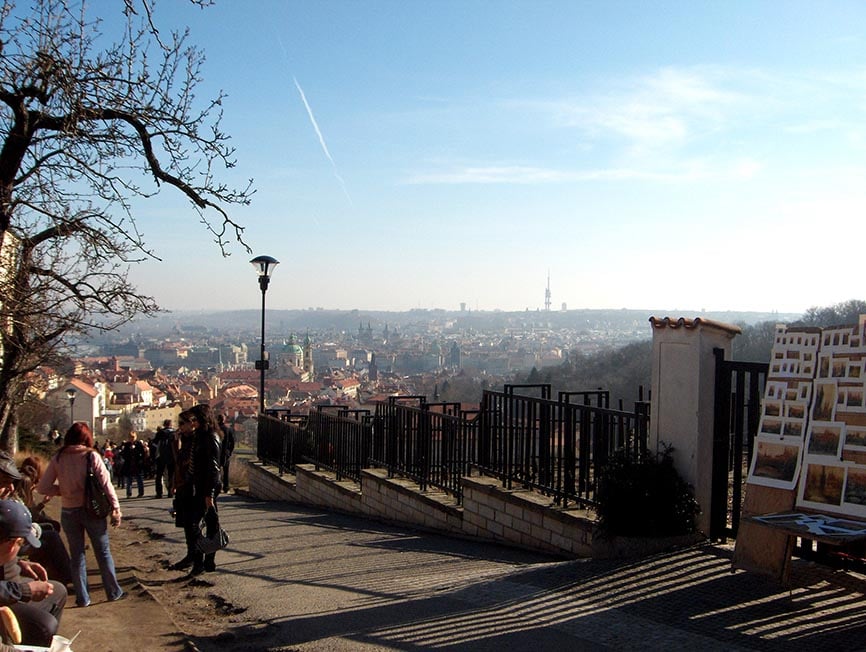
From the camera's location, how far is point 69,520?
728 cm

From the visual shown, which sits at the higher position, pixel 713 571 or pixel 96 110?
pixel 96 110

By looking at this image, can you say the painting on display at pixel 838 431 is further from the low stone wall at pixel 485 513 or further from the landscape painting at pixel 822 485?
the low stone wall at pixel 485 513

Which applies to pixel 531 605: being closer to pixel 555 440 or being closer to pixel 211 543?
pixel 555 440

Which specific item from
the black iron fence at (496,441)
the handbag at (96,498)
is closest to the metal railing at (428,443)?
the black iron fence at (496,441)

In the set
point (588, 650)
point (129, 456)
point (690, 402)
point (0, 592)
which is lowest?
point (129, 456)

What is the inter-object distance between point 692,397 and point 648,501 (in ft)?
3.27

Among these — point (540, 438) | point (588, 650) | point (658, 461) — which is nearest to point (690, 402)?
point (658, 461)

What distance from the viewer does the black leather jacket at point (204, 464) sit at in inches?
328

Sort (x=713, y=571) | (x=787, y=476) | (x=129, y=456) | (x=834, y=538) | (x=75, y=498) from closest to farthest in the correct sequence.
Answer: (x=834, y=538), (x=787, y=476), (x=713, y=571), (x=75, y=498), (x=129, y=456)

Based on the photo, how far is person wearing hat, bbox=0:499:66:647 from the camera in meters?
4.82

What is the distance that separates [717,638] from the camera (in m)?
5.29

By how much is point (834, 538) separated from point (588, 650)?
5.54 ft

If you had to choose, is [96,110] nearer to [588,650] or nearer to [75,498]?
[75,498]

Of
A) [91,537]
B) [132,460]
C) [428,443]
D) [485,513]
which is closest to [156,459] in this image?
[132,460]
